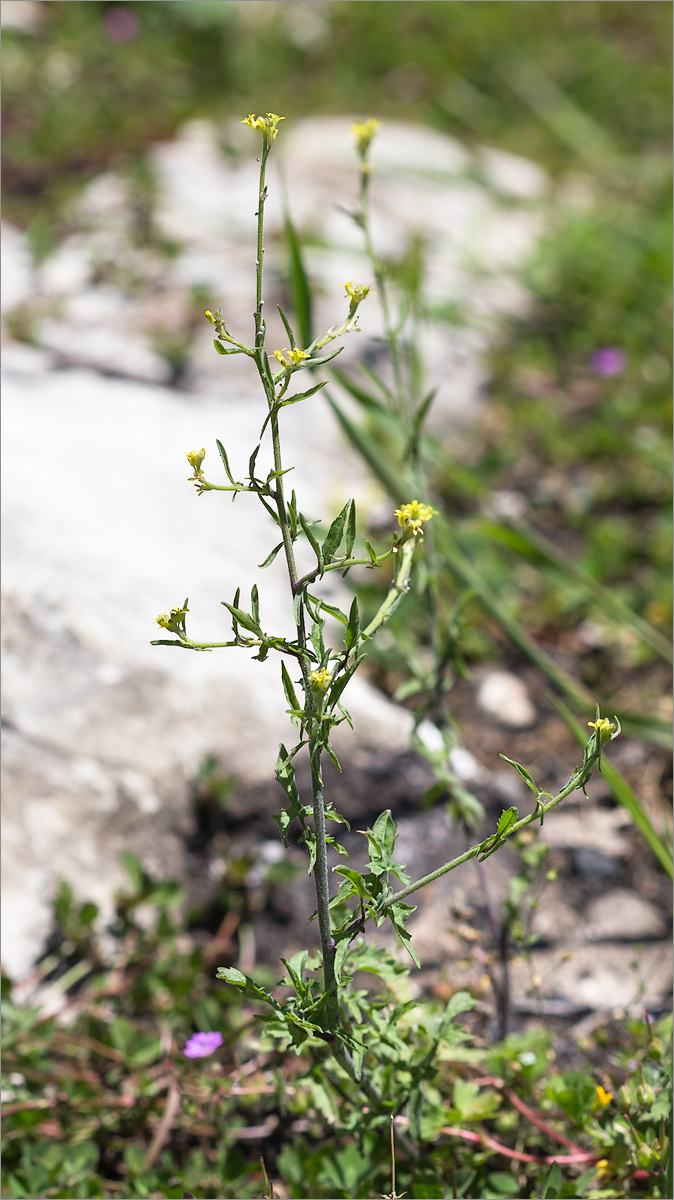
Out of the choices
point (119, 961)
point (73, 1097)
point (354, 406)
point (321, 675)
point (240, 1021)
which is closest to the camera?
point (321, 675)

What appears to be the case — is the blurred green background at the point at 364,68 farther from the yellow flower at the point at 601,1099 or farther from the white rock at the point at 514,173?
the yellow flower at the point at 601,1099

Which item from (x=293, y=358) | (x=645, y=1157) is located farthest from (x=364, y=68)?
(x=645, y=1157)

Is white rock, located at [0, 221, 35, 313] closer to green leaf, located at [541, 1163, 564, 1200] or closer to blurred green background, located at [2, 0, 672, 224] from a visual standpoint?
blurred green background, located at [2, 0, 672, 224]

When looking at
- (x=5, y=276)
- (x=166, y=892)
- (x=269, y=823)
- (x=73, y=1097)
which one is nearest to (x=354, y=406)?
(x=5, y=276)

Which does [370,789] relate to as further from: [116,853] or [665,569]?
[665,569]

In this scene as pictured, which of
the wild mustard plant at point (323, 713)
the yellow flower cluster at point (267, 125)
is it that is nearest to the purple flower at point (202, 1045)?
the wild mustard plant at point (323, 713)

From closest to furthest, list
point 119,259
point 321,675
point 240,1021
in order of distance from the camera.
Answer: point 321,675 → point 240,1021 → point 119,259

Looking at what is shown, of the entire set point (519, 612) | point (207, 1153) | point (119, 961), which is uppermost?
point (519, 612)

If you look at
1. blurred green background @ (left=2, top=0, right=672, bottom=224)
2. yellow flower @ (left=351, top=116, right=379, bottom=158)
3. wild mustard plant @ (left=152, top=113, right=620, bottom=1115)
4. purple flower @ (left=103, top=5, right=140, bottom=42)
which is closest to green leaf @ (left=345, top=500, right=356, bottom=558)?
wild mustard plant @ (left=152, top=113, right=620, bottom=1115)
